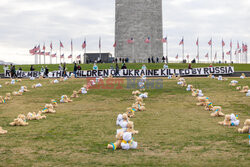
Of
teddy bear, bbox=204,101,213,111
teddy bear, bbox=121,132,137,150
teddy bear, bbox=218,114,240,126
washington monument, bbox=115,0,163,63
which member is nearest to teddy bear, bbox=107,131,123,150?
teddy bear, bbox=121,132,137,150

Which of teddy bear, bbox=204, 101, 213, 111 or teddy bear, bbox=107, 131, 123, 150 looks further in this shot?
teddy bear, bbox=204, 101, 213, 111

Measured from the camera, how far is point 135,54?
244 feet

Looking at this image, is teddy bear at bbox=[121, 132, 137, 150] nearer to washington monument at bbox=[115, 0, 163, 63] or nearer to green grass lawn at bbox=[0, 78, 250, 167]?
green grass lawn at bbox=[0, 78, 250, 167]

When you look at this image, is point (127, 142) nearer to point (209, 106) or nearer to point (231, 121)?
point (231, 121)

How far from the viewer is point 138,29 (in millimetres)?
72250

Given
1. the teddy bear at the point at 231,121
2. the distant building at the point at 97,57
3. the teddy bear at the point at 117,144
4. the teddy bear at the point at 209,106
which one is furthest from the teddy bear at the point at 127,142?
the distant building at the point at 97,57

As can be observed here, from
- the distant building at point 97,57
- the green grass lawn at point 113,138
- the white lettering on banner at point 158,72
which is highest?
the distant building at point 97,57

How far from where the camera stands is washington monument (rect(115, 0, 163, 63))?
7206 cm

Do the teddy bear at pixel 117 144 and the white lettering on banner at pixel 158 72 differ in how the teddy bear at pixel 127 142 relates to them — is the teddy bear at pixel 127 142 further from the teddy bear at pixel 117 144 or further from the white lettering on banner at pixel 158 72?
the white lettering on banner at pixel 158 72

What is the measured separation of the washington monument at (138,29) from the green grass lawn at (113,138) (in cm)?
5489

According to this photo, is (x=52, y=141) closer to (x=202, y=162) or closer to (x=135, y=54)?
(x=202, y=162)

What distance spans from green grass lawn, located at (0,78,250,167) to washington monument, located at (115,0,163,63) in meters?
54.9

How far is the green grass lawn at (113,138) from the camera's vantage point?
717cm

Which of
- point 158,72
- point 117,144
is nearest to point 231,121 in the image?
point 117,144
